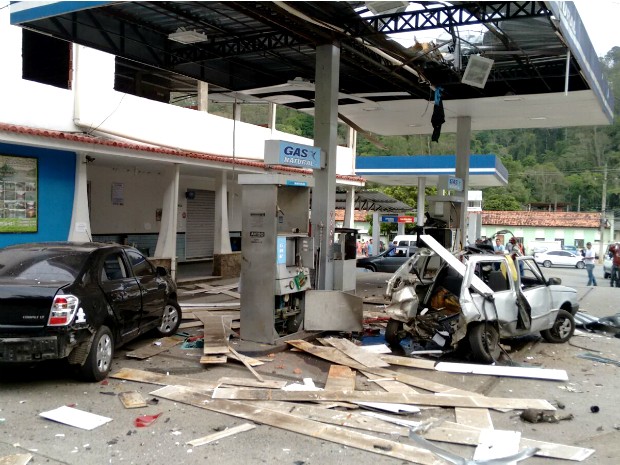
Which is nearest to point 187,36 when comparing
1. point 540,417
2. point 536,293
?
point 536,293

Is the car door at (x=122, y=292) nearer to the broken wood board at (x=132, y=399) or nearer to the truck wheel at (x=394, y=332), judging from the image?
the broken wood board at (x=132, y=399)

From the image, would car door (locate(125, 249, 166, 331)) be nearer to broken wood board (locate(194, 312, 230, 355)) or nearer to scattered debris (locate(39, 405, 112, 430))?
broken wood board (locate(194, 312, 230, 355))

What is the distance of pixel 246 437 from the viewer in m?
5.23

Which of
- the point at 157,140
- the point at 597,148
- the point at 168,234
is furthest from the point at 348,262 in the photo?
the point at 597,148

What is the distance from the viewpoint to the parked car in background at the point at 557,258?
41775 mm

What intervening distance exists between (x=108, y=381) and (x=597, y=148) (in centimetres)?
8948

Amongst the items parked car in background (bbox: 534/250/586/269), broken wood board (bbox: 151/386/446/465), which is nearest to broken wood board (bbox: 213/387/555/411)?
broken wood board (bbox: 151/386/446/465)

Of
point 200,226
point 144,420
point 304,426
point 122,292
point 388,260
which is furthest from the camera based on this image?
point 388,260

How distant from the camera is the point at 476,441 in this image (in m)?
5.22

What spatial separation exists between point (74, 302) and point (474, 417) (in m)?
4.58

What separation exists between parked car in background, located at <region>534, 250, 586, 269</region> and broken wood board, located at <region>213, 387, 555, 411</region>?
3814 cm

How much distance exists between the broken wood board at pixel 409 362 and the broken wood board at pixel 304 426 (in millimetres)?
2737

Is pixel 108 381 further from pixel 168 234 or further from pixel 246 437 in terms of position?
pixel 168 234

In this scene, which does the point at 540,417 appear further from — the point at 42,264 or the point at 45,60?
the point at 45,60
